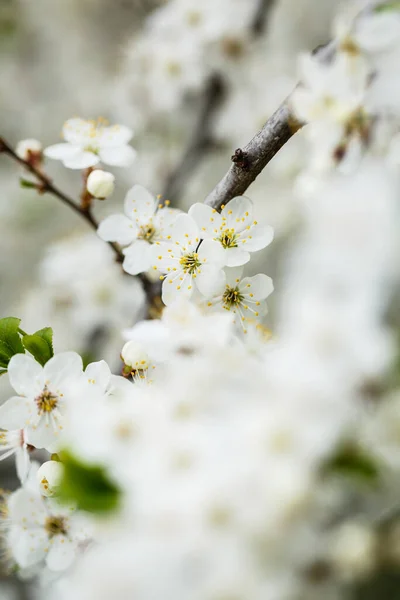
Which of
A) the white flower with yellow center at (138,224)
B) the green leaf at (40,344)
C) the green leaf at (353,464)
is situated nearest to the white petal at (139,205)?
the white flower with yellow center at (138,224)

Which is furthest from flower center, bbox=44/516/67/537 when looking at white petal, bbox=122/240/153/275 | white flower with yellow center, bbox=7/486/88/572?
white petal, bbox=122/240/153/275

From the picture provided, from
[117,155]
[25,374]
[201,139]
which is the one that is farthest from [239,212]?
[201,139]

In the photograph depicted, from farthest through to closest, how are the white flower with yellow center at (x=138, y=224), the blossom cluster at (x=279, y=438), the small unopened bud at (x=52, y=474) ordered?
the white flower with yellow center at (x=138, y=224) < the small unopened bud at (x=52, y=474) < the blossom cluster at (x=279, y=438)

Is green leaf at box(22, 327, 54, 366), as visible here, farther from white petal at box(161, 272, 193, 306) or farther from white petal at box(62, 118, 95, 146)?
white petal at box(62, 118, 95, 146)

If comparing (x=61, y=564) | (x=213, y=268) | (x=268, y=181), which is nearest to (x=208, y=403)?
(x=213, y=268)

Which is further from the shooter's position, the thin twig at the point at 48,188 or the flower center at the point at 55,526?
the thin twig at the point at 48,188

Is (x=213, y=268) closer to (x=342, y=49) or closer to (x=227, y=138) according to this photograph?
(x=342, y=49)

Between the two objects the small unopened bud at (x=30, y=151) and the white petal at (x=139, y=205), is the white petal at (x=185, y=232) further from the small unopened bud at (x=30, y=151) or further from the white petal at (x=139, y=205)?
the small unopened bud at (x=30, y=151)
